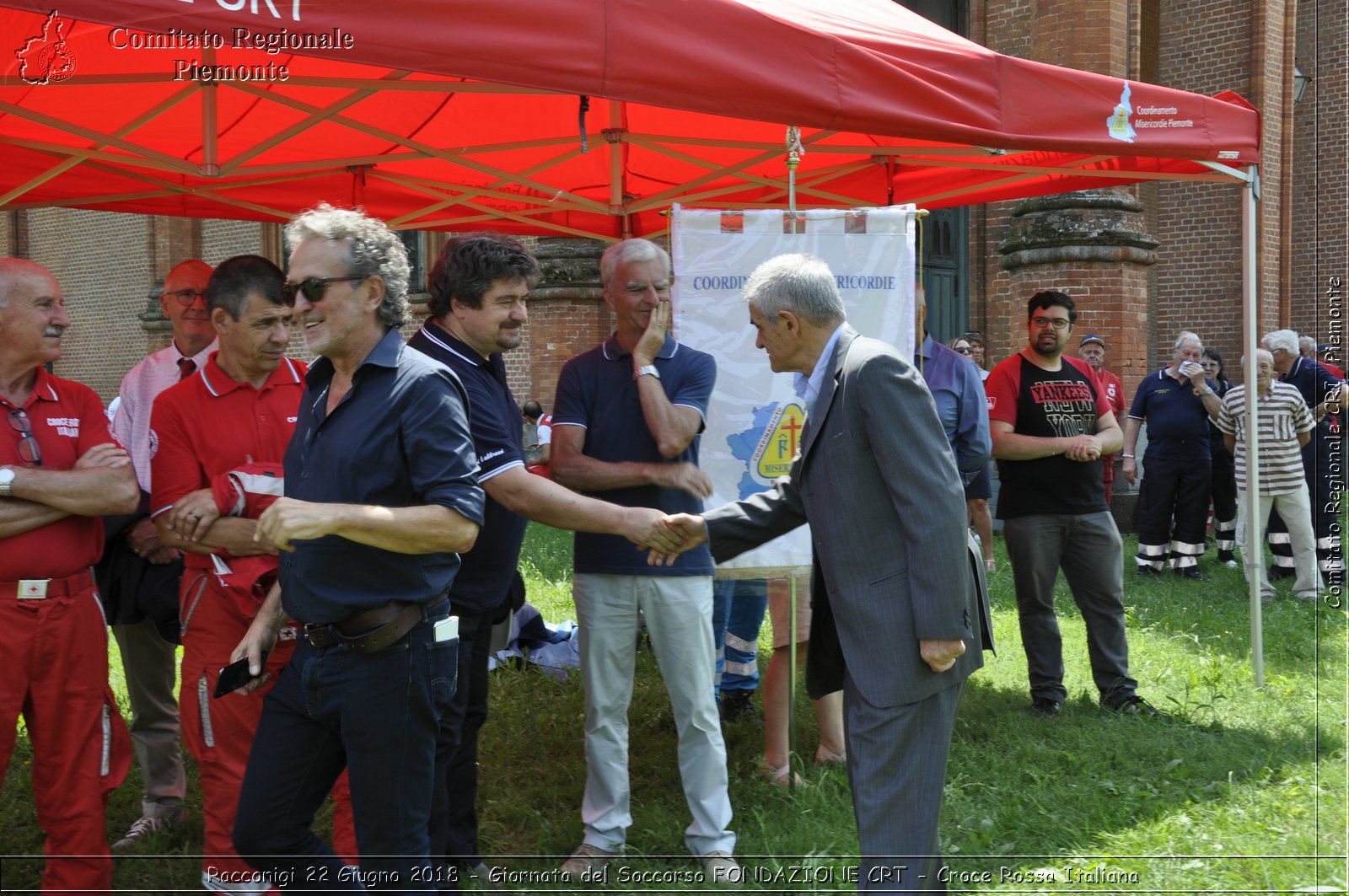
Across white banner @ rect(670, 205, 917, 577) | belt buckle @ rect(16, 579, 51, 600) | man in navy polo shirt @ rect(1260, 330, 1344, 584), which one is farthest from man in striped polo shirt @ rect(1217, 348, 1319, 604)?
belt buckle @ rect(16, 579, 51, 600)

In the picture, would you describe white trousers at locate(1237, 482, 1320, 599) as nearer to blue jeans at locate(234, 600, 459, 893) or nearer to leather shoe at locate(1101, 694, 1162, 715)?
leather shoe at locate(1101, 694, 1162, 715)

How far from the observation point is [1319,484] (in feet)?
34.9

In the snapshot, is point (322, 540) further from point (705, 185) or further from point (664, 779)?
point (705, 185)

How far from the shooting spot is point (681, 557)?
4.23 meters

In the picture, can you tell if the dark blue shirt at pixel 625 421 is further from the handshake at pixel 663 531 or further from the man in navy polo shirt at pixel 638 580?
the handshake at pixel 663 531

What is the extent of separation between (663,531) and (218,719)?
1.52 meters

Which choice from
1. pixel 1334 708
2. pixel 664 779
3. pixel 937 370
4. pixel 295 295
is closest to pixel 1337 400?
pixel 1334 708

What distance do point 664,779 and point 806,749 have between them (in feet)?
2.48

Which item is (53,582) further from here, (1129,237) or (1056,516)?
(1129,237)

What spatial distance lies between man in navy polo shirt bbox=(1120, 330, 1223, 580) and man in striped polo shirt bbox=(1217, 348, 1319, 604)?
0.92 metres

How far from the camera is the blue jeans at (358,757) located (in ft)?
9.34

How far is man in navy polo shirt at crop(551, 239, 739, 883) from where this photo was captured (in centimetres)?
421

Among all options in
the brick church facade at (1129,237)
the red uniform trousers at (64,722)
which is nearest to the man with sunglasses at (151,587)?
the red uniform trousers at (64,722)

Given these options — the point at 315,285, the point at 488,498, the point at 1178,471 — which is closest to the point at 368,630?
the point at 315,285
